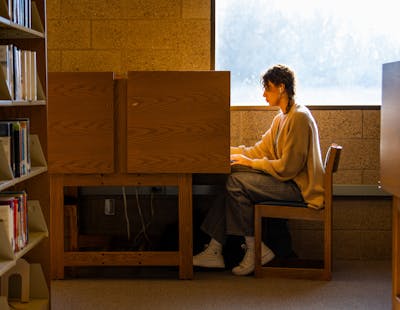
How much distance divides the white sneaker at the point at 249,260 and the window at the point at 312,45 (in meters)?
0.96

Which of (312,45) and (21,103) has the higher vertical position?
(312,45)

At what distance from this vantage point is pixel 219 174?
4.31 meters

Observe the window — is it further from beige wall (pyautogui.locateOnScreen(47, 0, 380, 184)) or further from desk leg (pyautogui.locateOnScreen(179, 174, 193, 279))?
desk leg (pyautogui.locateOnScreen(179, 174, 193, 279))

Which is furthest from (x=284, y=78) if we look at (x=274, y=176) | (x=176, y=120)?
(x=176, y=120)

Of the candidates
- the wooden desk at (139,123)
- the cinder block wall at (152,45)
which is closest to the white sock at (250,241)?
the wooden desk at (139,123)

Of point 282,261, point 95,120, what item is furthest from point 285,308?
point 95,120

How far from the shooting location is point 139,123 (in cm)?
394

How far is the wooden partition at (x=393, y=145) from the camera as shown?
2967 mm

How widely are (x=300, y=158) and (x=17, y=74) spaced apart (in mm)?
1693

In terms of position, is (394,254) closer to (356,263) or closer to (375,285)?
(375,285)

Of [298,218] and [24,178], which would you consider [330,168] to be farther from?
[24,178]

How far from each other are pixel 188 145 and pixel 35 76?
1046mm

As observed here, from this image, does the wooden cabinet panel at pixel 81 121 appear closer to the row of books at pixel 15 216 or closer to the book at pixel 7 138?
the row of books at pixel 15 216

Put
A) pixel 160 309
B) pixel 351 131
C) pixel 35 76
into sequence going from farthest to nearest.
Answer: pixel 351 131, pixel 160 309, pixel 35 76
